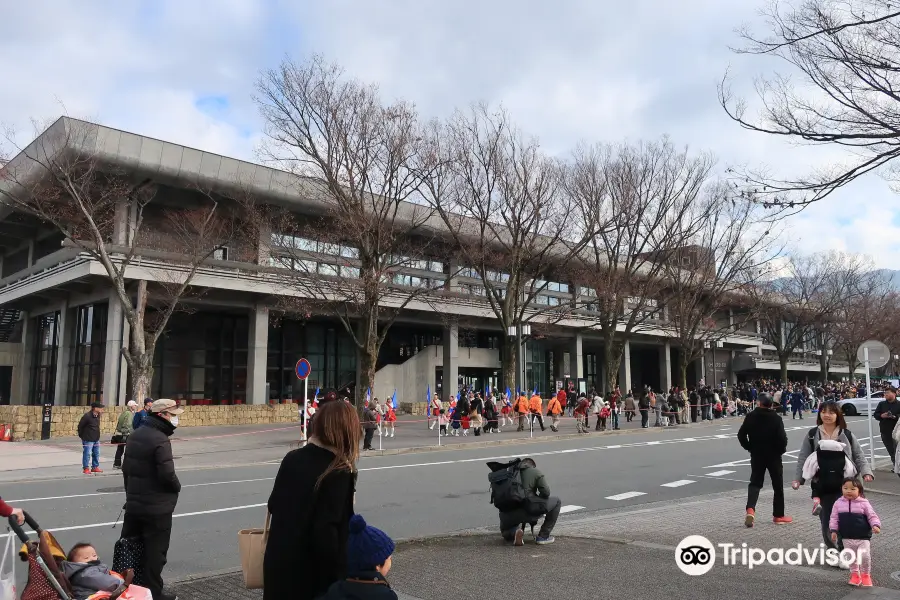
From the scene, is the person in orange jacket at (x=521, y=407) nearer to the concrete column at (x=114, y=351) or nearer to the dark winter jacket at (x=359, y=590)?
the concrete column at (x=114, y=351)

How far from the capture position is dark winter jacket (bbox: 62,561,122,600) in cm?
441

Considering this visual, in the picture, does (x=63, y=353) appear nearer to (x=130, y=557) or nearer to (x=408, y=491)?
(x=408, y=491)

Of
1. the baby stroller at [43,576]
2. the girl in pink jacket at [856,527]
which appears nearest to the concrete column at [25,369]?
the baby stroller at [43,576]

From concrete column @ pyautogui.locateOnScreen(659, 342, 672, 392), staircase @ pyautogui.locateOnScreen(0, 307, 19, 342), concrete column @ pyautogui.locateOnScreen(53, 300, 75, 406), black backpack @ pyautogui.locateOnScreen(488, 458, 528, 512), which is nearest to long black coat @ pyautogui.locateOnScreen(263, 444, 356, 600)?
black backpack @ pyautogui.locateOnScreen(488, 458, 528, 512)

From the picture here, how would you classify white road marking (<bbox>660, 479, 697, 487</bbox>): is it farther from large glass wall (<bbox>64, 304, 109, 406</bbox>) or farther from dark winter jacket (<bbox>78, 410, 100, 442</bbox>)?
large glass wall (<bbox>64, 304, 109, 406</bbox>)

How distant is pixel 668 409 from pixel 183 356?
25133 millimetres

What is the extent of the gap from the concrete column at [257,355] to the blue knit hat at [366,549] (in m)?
32.2

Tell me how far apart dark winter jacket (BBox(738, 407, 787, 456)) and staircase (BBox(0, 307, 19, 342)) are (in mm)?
43856

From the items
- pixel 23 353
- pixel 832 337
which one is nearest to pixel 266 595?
pixel 23 353

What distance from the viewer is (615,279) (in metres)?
33.8

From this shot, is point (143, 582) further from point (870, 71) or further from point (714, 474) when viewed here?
point (714, 474)

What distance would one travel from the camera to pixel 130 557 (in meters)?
5.44

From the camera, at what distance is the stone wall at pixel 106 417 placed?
25.2m

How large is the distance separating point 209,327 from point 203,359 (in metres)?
1.76
